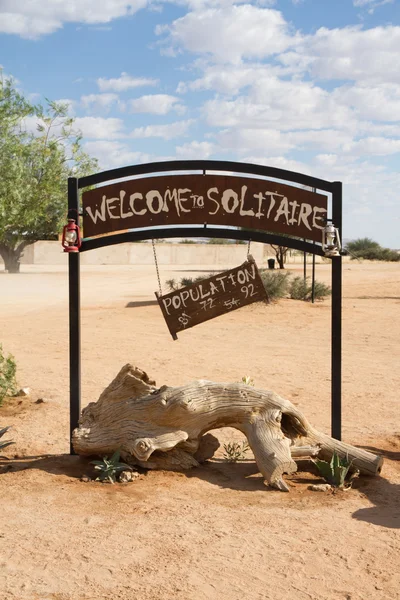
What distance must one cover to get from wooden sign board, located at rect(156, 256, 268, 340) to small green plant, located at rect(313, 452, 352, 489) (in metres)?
1.63

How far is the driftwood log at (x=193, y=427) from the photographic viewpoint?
5.98m

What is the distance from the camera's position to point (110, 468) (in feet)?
19.8

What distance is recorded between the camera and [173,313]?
22.0 ft

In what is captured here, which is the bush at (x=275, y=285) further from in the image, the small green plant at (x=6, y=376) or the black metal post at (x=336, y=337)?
the black metal post at (x=336, y=337)

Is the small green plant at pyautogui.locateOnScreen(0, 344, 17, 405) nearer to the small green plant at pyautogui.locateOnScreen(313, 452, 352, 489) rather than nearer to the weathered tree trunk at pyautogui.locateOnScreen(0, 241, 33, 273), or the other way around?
the small green plant at pyautogui.locateOnScreen(313, 452, 352, 489)

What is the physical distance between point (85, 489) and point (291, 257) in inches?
2468

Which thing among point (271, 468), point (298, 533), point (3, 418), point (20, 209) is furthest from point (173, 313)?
point (20, 209)

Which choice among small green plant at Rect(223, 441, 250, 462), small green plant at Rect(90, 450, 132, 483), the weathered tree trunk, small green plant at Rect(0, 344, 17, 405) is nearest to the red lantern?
small green plant at Rect(90, 450, 132, 483)

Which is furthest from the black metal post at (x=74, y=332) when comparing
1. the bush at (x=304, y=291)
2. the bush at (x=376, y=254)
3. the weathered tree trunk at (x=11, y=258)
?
the bush at (x=376, y=254)

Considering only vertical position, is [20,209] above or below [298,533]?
above

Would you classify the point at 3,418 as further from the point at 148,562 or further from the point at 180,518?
the point at 148,562

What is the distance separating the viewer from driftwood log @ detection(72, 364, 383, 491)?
5984 mm

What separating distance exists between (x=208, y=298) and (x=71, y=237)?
142cm

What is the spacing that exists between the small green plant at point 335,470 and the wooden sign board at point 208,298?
1.63 meters
